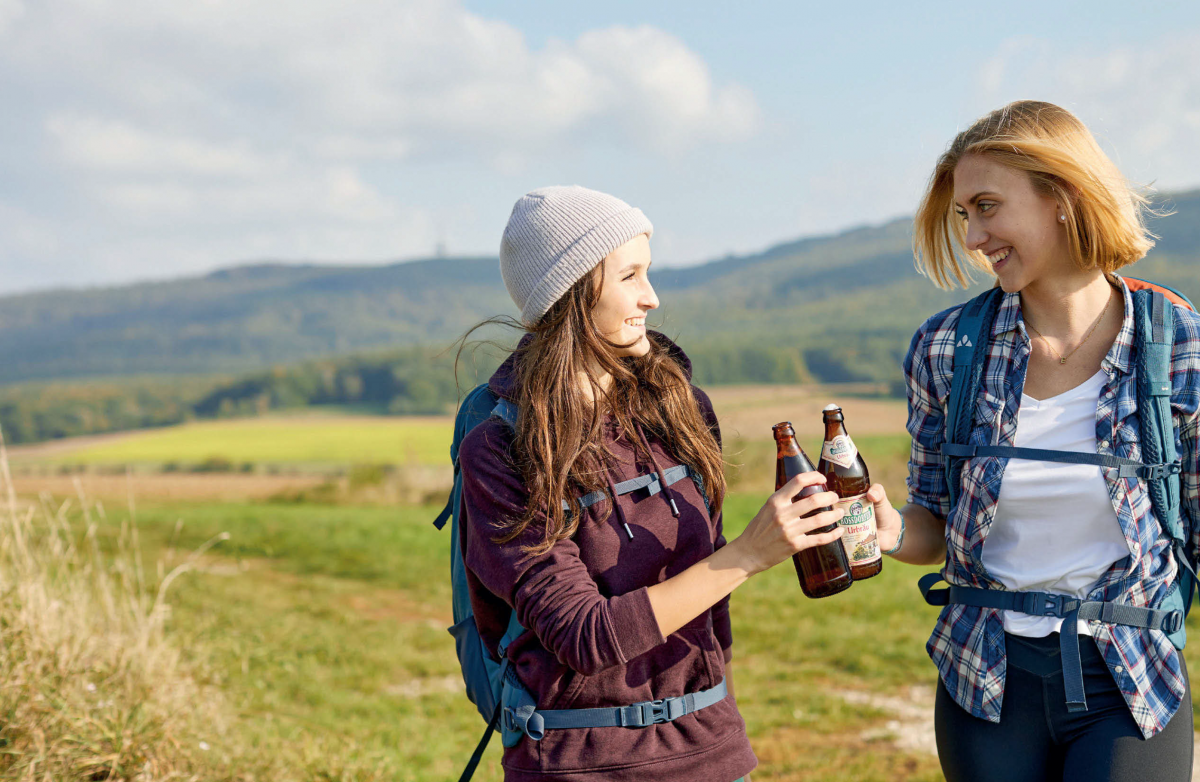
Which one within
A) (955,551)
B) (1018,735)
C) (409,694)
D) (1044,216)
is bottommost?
(409,694)

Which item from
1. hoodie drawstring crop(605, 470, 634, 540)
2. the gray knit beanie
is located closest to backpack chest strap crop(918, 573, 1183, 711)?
hoodie drawstring crop(605, 470, 634, 540)

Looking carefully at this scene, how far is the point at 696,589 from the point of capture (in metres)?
2.20

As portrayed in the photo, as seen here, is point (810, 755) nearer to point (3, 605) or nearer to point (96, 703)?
point (96, 703)

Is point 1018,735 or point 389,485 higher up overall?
point 1018,735

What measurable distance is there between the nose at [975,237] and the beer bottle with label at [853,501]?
544 mm

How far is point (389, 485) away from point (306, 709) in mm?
21571

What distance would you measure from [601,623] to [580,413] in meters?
0.52

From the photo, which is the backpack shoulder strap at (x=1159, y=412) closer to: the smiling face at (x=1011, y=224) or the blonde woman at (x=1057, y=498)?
the blonde woman at (x=1057, y=498)

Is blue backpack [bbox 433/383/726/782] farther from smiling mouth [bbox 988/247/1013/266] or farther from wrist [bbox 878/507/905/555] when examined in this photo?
smiling mouth [bbox 988/247/1013/266]

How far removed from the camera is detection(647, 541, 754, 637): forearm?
2186 millimetres

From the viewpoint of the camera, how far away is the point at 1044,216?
2494 mm

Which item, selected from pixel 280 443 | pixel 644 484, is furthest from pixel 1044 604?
pixel 280 443

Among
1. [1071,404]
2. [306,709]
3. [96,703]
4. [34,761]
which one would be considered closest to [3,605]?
[96,703]

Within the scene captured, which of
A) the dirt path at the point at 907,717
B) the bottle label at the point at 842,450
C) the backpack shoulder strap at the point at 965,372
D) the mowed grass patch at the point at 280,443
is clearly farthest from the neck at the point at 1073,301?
the mowed grass patch at the point at 280,443
